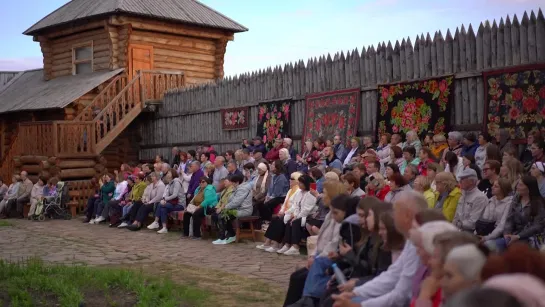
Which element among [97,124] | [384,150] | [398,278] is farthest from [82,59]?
[398,278]

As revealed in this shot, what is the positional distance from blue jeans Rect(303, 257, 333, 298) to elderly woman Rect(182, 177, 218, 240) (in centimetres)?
676

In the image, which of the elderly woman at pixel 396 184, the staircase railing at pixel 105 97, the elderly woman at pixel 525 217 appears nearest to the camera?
the elderly woman at pixel 525 217

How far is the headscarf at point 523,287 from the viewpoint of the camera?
2.09 metres

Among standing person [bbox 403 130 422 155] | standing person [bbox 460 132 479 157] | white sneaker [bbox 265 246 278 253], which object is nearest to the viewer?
standing person [bbox 460 132 479 157]

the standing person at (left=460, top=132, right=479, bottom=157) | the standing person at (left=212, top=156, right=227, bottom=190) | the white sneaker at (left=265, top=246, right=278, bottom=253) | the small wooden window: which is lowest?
the white sneaker at (left=265, top=246, right=278, bottom=253)

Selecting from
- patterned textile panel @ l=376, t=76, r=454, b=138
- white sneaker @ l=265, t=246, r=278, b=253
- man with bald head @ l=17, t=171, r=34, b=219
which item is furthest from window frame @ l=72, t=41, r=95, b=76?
white sneaker @ l=265, t=246, r=278, b=253

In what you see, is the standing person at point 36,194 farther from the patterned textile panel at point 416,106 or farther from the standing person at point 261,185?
the patterned textile panel at point 416,106

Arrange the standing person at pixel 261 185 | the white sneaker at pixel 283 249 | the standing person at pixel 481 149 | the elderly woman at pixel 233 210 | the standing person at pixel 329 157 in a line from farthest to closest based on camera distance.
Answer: the standing person at pixel 261 185
the standing person at pixel 329 157
the elderly woman at pixel 233 210
the white sneaker at pixel 283 249
the standing person at pixel 481 149

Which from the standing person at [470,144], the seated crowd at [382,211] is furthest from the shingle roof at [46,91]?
the standing person at [470,144]

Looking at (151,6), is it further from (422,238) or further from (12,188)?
(422,238)

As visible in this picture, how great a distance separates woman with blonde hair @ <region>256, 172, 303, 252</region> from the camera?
10305mm

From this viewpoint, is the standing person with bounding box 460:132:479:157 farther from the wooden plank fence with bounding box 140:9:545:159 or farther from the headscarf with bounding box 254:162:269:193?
the headscarf with bounding box 254:162:269:193

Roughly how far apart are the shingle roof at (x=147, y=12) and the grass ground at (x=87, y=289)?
47.7 ft

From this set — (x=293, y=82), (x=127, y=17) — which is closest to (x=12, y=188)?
(x=127, y=17)
